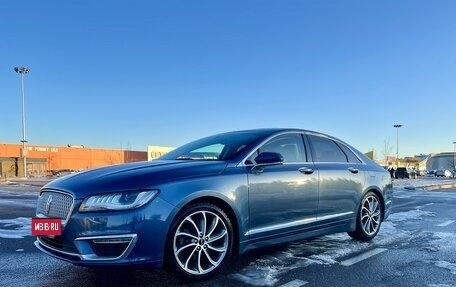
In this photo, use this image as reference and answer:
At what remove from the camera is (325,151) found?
5.58 metres

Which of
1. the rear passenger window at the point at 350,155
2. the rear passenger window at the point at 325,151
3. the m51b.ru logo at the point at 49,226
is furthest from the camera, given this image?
the rear passenger window at the point at 350,155

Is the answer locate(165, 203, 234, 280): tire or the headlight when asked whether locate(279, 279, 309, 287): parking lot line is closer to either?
locate(165, 203, 234, 280): tire

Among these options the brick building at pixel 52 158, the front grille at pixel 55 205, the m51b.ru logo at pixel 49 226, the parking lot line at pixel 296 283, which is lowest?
the parking lot line at pixel 296 283

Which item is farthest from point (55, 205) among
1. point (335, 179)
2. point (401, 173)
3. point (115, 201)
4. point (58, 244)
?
point (401, 173)

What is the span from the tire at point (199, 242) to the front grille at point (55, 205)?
2.98ft

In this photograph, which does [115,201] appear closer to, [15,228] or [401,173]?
[15,228]

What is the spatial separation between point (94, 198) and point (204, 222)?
1.03 meters

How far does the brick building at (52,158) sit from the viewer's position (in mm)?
66250

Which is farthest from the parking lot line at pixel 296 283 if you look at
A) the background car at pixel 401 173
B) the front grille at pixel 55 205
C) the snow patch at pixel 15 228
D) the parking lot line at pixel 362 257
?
the background car at pixel 401 173

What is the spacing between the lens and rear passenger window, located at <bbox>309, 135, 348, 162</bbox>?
17.7ft

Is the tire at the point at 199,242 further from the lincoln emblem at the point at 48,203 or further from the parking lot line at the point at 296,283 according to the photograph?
the lincoln emblem at the point at 48,203

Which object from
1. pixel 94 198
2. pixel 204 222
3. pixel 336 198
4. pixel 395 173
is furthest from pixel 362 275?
pixel 395 173

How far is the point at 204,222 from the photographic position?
400cm

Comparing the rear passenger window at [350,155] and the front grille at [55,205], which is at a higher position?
the rear passenger window at [350,155]
